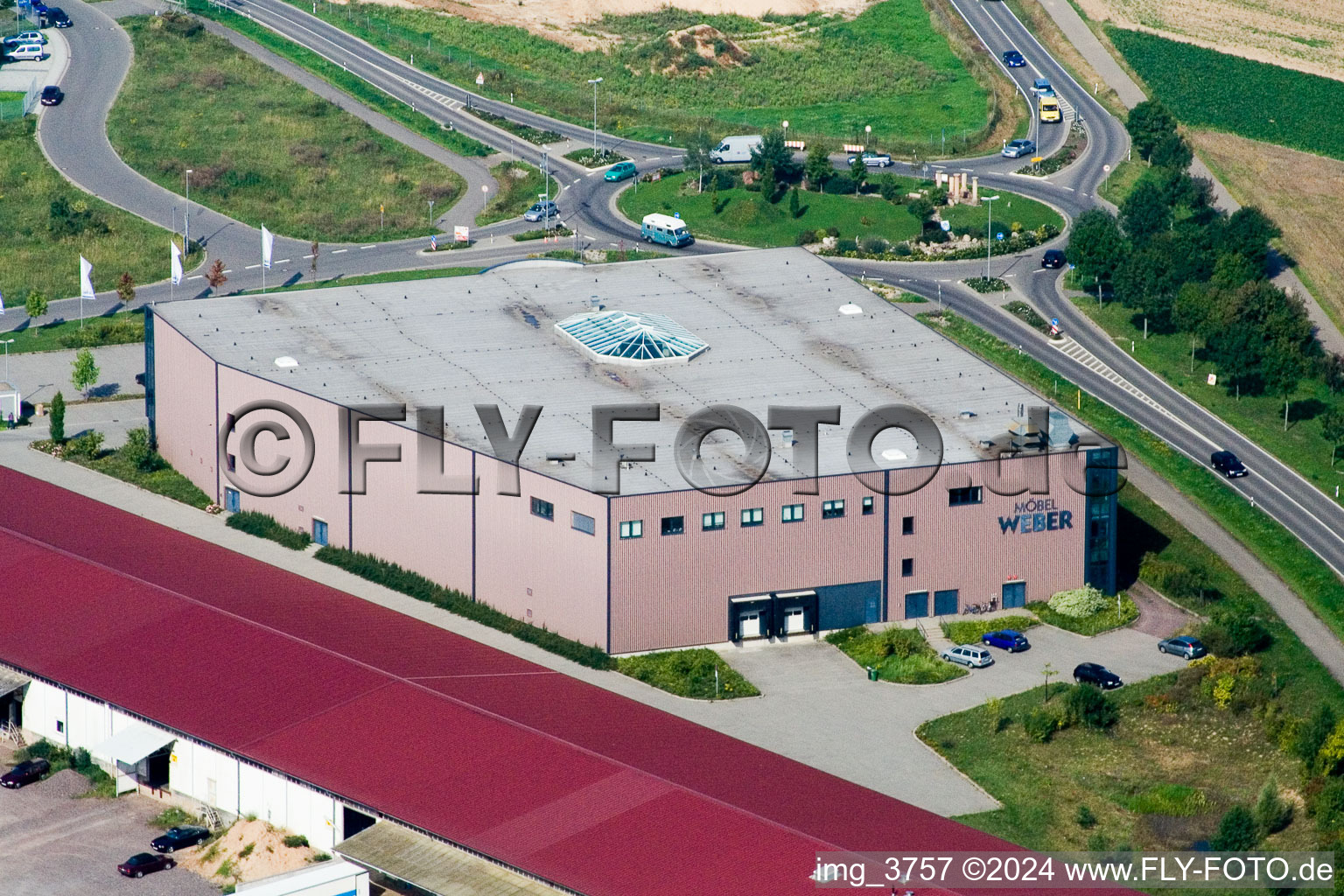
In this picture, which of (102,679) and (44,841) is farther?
(102,679)

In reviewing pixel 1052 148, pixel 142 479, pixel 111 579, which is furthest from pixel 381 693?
pixel 1052 148

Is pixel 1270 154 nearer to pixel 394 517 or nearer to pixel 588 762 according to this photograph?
pixel 394 517

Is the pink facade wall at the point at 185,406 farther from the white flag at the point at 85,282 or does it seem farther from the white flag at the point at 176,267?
the white flag at the point at 176,267

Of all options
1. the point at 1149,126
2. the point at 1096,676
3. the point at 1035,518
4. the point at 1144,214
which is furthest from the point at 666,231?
the point at 1096,676

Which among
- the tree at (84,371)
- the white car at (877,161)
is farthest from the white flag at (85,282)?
the white car at (877,161)

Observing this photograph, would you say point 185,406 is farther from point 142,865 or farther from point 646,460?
point 142,865

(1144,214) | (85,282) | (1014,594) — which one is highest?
(1144,214)
